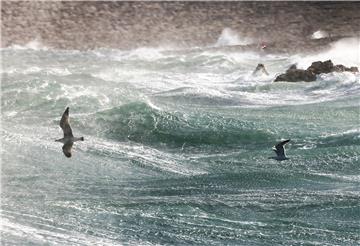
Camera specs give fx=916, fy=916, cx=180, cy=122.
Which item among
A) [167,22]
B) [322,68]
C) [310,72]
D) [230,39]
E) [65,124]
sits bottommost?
[65,124]

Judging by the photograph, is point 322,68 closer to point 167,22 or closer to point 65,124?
point 167,22

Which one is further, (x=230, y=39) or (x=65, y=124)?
(x=230, y=39)

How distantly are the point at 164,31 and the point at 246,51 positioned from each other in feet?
13.3

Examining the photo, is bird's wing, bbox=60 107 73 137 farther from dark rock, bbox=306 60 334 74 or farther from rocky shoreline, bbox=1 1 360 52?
rocky shoreline, bbox=1 1 360 52

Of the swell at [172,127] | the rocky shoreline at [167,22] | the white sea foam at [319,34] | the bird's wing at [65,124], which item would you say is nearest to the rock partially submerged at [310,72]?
the swell at [172,127]

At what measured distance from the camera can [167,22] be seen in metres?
36.3

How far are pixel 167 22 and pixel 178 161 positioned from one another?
20814mm

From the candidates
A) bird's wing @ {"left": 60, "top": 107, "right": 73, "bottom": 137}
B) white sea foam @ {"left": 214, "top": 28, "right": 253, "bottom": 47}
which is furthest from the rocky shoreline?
bird's wing @ {"left": 60, "top": 107, "right": 73, "bottom": 137}

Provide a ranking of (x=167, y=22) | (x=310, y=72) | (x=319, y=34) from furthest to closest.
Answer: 1. (x=167, y=22)
2. (x=319, y=34)
3. (x=310, y=72)

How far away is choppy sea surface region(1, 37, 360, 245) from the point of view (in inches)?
490

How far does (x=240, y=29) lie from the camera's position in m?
36.4

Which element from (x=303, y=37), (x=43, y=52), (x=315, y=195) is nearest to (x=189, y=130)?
(x=315, y=195)

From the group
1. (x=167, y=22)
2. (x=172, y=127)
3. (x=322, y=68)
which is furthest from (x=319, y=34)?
(x=172, y=127)

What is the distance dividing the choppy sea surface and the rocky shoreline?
27.3ft
